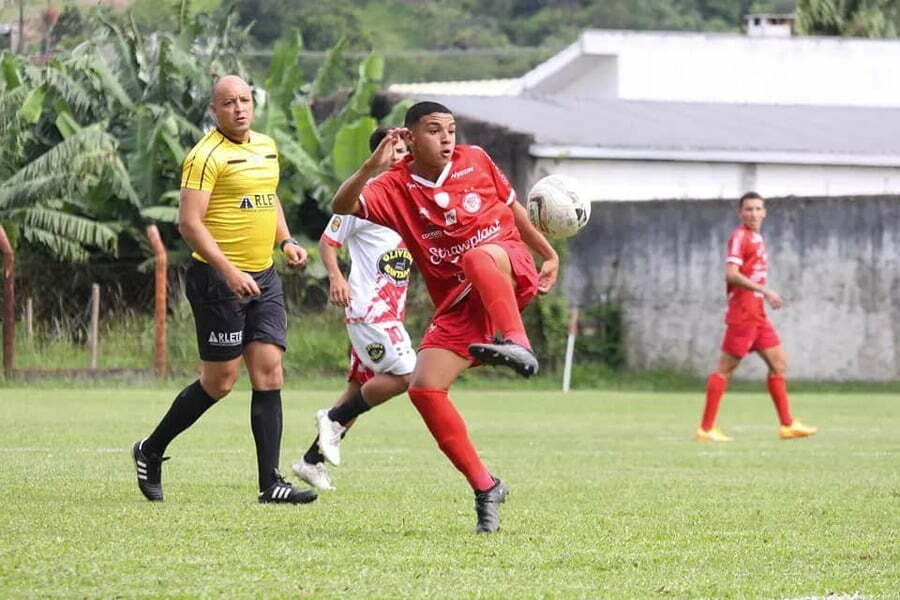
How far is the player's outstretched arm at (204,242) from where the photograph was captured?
336 inches

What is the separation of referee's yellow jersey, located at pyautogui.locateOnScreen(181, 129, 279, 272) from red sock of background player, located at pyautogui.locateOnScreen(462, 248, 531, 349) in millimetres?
1796

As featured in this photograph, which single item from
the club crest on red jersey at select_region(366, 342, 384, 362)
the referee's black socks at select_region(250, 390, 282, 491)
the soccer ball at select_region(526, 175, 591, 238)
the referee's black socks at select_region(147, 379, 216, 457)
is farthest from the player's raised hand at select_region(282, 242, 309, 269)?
the club crest on red jersey at select_region(366, 342, 384, 362)

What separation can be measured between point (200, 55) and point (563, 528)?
2521cm

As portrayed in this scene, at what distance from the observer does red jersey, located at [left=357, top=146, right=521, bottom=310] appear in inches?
307

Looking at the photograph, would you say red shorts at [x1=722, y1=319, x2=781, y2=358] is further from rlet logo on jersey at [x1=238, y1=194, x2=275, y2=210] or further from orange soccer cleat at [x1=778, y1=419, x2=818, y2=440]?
rlet logo on jersey at [x1=238, y1=194, x2=275, y2=210]

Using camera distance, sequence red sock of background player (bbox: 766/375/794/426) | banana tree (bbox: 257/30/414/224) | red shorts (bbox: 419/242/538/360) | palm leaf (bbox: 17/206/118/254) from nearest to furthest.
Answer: red shorts (bbox: 419/242/538/360), red sock of background player (bbox: 766/375/794/426), palm leaf (bbox: 17/206/118/254), banana tree (bbox: 257/30/414/224)

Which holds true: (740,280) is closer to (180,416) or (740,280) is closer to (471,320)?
(180,416)

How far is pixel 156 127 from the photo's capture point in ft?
88.6

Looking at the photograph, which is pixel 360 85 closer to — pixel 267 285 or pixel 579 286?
pixel 579 286

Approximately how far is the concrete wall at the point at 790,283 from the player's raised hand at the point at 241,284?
17.5 metres

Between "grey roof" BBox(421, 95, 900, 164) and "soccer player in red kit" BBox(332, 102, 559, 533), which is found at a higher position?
"grey roof" BBox(421, 95, 900, 164)

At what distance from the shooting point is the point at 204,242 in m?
8.56

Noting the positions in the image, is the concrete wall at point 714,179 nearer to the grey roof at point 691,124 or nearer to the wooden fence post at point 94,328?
the grey roof at point 691,124

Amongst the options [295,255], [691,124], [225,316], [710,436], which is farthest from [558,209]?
[691,124]
